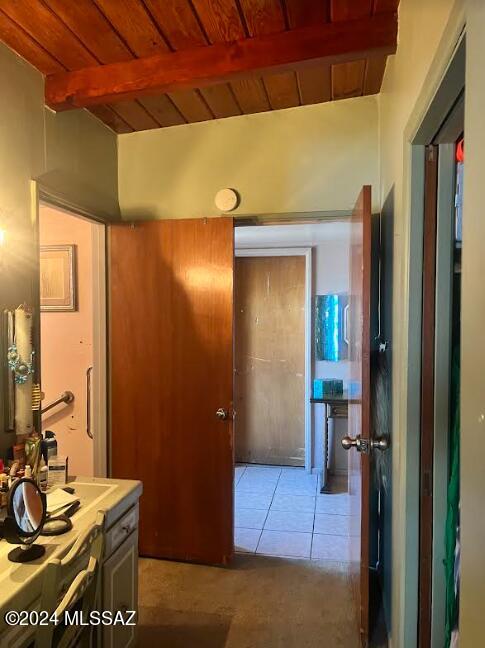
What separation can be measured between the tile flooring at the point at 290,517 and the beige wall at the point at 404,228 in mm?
698

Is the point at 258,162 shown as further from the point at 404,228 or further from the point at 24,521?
the point at 24,521

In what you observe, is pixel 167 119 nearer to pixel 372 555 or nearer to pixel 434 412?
pixel 434 412

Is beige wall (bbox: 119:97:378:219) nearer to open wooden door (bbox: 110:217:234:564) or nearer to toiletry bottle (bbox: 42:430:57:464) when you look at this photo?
open wooden door (bbox: 110:217:234:564)

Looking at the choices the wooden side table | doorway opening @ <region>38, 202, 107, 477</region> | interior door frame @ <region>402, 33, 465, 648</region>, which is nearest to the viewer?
interior door frame @ <region>402, 33, 465, 648</region>

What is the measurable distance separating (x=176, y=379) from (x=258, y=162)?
4.22 feet

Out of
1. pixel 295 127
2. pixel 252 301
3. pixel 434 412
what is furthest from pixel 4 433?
pixel 252 301

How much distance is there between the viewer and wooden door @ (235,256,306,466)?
13.5 feet

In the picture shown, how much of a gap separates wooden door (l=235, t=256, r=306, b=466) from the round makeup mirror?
9.67 feet

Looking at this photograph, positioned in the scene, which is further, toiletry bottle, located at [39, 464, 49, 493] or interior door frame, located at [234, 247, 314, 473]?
interior door frame, located at [234, 247, 314, 473]

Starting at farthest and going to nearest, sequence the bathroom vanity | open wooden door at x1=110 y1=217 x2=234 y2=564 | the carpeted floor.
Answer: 1. open wooden door at x1=110 y1=217 x2=234 y2=564
2. the carpeted floor
3. the bathroom vanity

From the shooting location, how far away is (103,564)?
154 centimetres

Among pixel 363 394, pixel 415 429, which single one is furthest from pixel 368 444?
pixel 415 429

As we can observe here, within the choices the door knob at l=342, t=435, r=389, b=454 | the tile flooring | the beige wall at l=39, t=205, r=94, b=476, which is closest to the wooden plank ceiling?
the beige wall at l=39, t=205, r=94, b=476

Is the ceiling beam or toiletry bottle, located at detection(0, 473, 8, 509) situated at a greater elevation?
the ceiling beam
